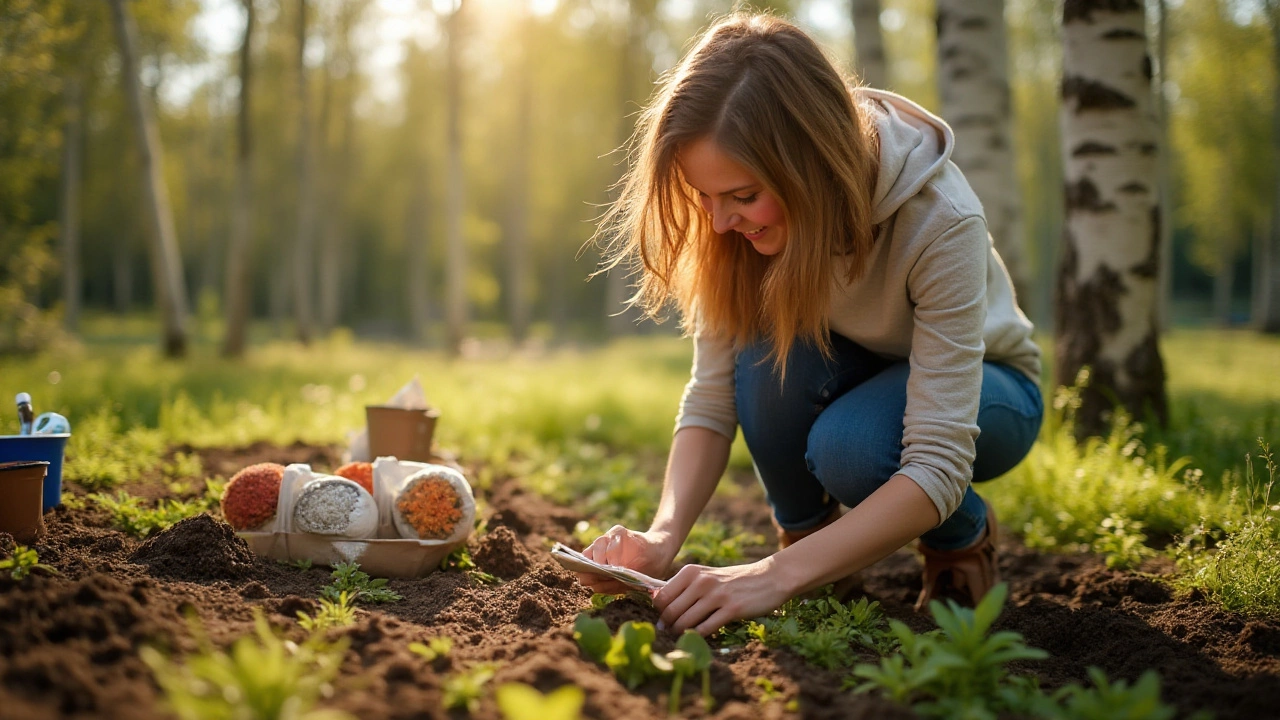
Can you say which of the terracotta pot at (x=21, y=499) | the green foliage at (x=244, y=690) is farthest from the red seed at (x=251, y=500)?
the green foliage at (x=244, y=690)

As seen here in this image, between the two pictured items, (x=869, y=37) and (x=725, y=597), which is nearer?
(x=725, y=597)

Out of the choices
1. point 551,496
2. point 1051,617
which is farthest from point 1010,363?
point 551,496

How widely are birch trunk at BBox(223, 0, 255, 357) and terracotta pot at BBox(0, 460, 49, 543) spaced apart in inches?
354

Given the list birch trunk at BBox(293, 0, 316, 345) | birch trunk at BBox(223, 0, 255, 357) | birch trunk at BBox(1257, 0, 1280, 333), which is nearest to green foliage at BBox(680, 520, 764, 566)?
birch trunk at BBox(223, 0, 255, 357)

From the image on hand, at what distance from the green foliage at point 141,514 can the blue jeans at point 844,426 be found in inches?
67.3

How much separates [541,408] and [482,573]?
3251 millimetres

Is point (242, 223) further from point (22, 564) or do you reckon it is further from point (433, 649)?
point (433, 649)

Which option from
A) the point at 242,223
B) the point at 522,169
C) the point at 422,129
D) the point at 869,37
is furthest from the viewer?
the point at 422,129

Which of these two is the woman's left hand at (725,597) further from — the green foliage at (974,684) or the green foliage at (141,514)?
the green foliage at (141,514)

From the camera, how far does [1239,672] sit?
71.8 inches

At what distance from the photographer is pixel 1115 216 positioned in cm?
375

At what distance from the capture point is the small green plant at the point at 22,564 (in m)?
1.86

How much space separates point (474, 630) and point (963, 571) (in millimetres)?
1420

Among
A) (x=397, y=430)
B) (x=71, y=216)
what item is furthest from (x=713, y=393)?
(x=71, y=216)
